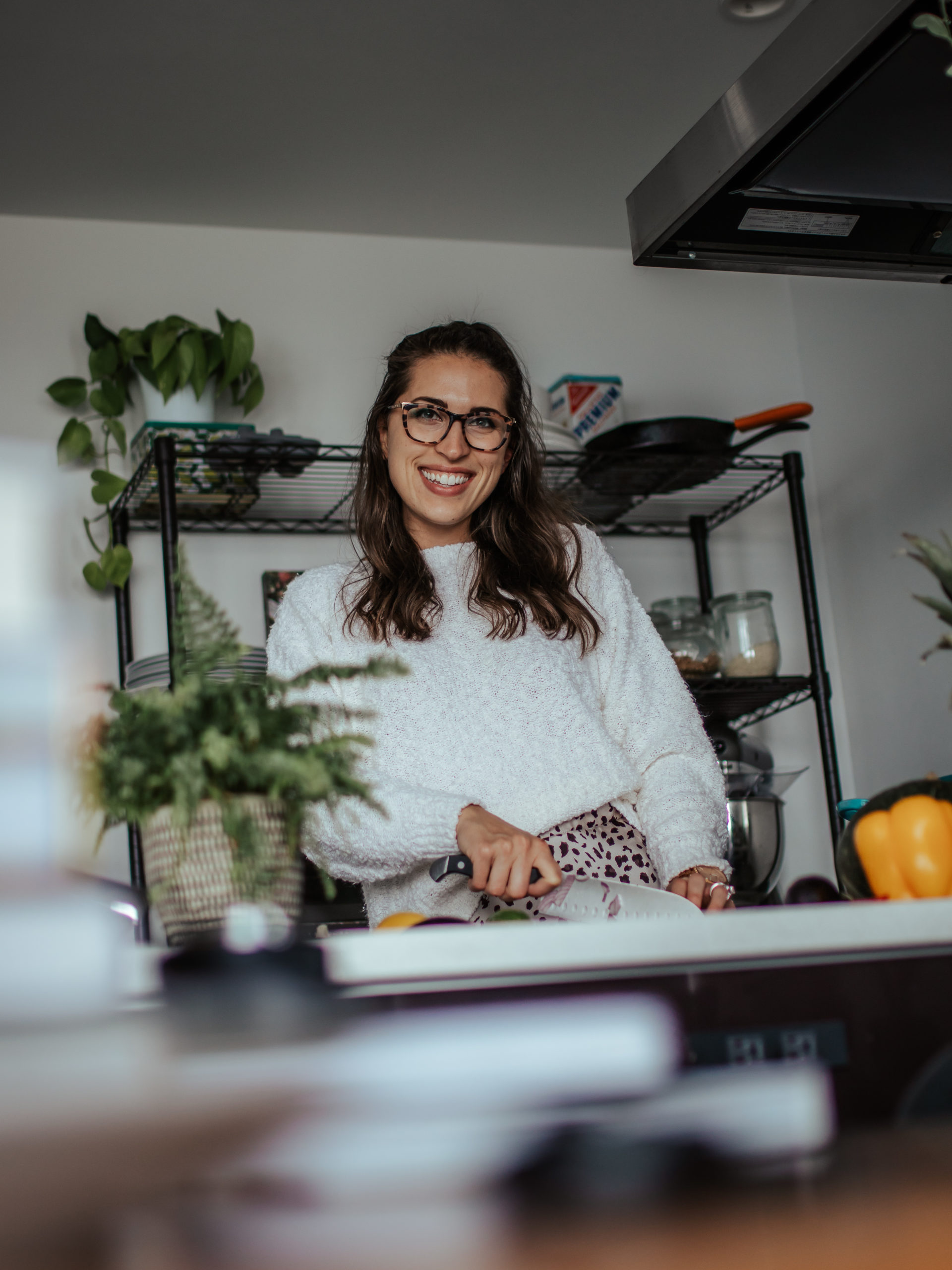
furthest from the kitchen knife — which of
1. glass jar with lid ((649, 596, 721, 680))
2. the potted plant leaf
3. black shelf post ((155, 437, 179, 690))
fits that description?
glass jar with lid ((649, 596, 721, 680))

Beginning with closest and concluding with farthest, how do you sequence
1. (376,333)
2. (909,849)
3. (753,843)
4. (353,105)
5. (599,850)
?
(909,849), (599,850), (753,843), (353,105), (376,333)

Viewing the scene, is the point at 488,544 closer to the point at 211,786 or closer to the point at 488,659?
the point at 488,659

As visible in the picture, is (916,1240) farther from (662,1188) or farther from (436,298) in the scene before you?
(436,298)

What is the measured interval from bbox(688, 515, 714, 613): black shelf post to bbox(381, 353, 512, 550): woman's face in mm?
1237

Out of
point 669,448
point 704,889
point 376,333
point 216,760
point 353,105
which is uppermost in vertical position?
point 353,105

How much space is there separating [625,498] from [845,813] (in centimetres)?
131

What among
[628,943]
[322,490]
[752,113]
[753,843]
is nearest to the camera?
[628,943]

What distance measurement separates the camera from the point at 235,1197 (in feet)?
1.69

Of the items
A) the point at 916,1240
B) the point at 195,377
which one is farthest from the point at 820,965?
the point at 195,377

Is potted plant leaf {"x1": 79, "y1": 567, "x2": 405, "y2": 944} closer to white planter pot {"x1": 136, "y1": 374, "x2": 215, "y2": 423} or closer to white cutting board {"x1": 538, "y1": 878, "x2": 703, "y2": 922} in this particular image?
white cutting board {"x1": 538, "y1": 878, "x2": 703, "y2": 922}

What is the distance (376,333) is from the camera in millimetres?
2609

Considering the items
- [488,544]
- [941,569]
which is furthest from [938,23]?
[488,544]

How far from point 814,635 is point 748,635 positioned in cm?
13

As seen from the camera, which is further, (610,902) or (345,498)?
(345,498)
